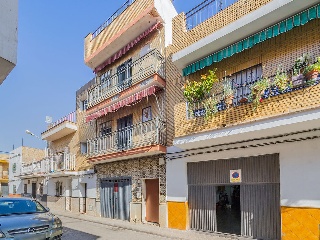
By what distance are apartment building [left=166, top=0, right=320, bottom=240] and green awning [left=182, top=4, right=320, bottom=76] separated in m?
0.03

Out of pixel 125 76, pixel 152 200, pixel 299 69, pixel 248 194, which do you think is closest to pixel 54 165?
pixel 125 76

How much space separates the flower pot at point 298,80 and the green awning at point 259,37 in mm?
1587

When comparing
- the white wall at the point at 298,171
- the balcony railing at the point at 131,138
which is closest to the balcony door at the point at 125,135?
the balcony railing at the point at 131,138

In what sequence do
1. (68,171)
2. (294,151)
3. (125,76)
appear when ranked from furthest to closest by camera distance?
(68,171)
(125,76)
(294,151)

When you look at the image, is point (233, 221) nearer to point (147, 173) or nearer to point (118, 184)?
point (147, 173)

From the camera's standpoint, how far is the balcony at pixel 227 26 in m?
8.70

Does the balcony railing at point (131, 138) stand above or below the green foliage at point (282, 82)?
below

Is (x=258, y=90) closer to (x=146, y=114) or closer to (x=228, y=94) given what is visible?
(x=228, y=94)

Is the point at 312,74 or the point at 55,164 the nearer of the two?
the point at 312,74

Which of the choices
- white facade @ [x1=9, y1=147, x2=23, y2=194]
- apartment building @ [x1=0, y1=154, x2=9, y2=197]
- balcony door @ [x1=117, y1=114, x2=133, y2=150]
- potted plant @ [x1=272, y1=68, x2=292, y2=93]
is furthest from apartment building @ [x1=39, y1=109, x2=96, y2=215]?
apartment building @ [x1=0, y1=154, x2=9, y2=197]

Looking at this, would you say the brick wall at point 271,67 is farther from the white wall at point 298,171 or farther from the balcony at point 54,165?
the balcony at point 54,165

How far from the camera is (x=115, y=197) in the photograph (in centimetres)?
1686

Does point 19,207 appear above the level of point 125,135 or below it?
below

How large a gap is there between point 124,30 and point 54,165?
43.6 ft
